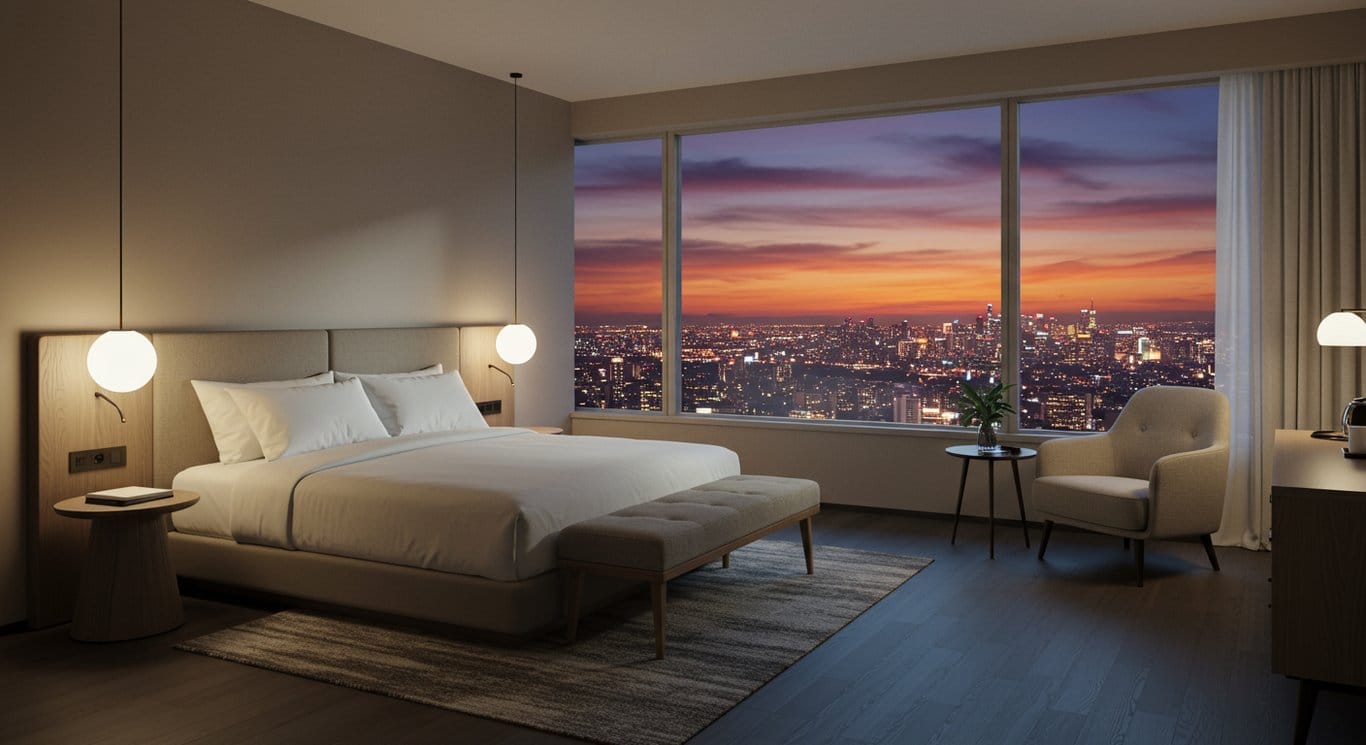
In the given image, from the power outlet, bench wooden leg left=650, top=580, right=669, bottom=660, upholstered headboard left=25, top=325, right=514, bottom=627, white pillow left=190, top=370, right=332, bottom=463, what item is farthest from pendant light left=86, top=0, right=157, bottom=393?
bench wooden leg left=650, top=580, right=669, bottom=660

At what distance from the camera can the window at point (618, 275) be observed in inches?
299

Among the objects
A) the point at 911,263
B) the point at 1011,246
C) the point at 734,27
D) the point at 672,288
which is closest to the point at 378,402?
the point at 672,288

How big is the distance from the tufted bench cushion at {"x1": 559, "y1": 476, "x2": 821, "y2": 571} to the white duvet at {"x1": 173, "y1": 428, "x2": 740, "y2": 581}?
0.14 metres

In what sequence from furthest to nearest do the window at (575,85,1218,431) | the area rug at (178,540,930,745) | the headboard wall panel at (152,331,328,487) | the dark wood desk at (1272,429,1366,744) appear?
the window at (575,85,1218,431)
the headboard wall panel at (152,331,328,487)
the area rug at (178,540,930,745)
the dark wood desk at (1272,429,1366,744)

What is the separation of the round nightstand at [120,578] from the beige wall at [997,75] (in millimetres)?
4305

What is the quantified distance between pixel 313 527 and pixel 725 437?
3468 mm

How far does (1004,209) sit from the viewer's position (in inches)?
248

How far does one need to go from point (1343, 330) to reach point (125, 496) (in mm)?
5277

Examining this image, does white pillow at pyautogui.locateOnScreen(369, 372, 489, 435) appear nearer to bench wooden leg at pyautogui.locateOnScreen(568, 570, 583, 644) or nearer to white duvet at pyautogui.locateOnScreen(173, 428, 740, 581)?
white duvet at pyautogui.locateOnScreen(173, 428, 740, 581)

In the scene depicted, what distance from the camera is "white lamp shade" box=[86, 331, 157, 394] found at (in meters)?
4.20

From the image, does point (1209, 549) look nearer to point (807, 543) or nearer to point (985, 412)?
point (985, 412)

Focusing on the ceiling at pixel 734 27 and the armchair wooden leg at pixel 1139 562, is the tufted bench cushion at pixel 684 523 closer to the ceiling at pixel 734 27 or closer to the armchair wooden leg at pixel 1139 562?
the armchair wooden leg at pixel 1139 562

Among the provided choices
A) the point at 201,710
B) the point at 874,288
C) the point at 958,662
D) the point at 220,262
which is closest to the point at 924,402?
the point at 874,288

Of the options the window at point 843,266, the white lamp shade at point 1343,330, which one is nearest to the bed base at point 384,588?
the window at point 843,266
